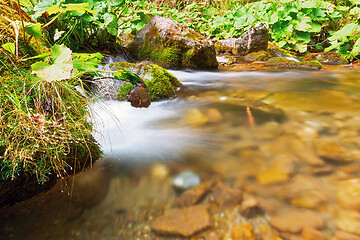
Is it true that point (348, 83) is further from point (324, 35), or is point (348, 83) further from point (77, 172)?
point (324, 35)

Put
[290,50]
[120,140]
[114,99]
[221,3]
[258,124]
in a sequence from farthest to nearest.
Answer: [221,3]
[290,50]
[114,99]
[258,124]
[120,140]

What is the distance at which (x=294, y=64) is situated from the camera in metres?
5.43

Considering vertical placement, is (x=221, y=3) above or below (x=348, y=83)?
above

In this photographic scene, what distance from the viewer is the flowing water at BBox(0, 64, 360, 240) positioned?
1.15 m

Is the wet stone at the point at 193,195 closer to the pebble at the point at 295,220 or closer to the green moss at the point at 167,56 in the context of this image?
the pebble at the point at 295,220

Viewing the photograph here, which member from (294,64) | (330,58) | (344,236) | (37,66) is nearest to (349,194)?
(344,236)

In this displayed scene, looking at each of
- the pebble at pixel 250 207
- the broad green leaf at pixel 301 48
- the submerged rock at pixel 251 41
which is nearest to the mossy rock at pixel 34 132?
the pebble at pixel 250 207

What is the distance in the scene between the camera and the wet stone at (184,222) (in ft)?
3.68

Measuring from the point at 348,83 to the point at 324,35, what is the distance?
5.20m

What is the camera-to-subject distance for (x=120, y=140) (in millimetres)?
2039

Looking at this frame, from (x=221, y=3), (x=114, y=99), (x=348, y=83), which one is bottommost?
(x=348, y=83)

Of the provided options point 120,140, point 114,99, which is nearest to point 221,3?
point 114,99

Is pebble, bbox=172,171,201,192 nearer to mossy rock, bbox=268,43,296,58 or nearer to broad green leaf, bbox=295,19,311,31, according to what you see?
mossy rock, bbox=268,43,296,58

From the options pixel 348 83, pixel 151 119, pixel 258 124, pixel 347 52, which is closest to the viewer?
pixel 258 124
